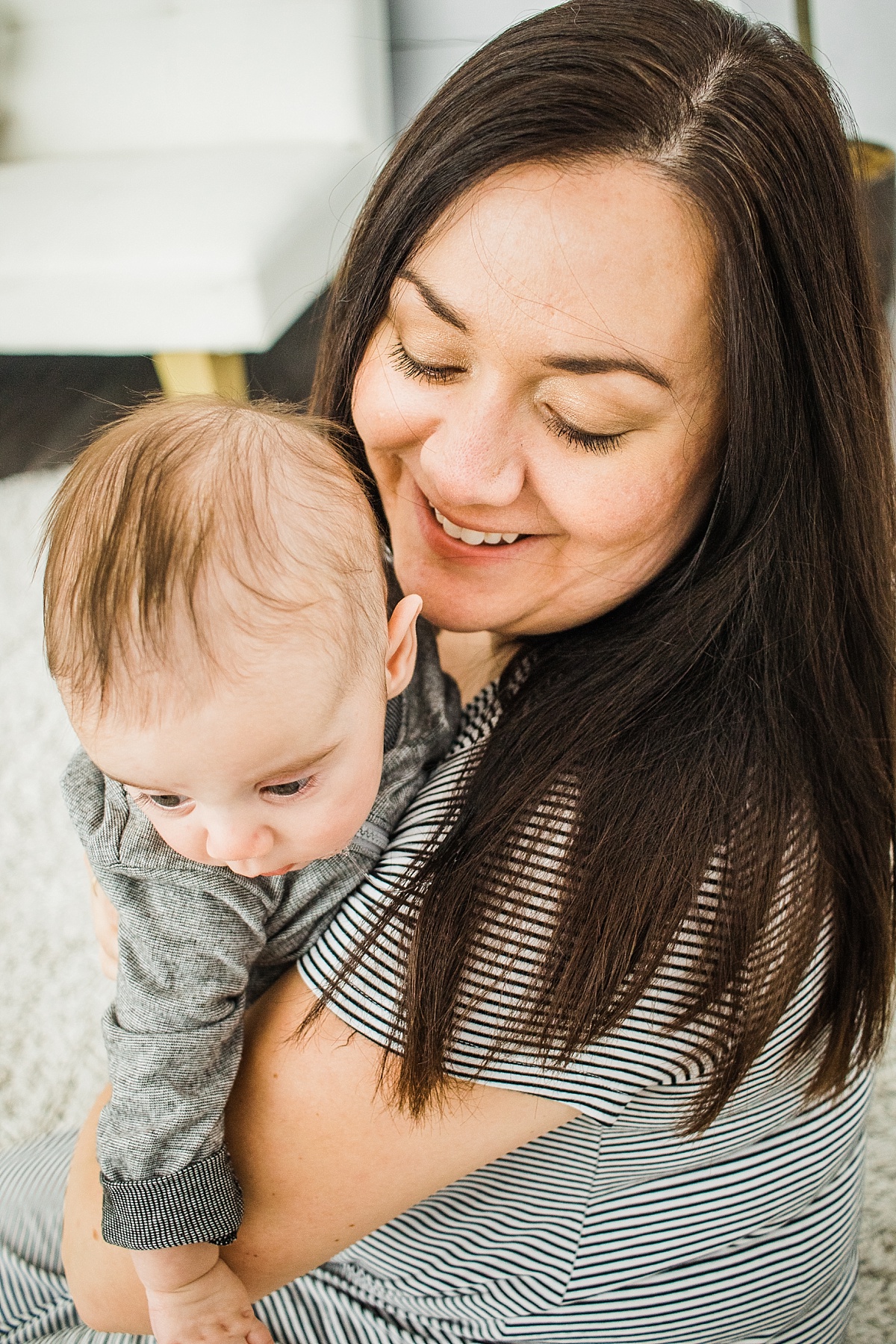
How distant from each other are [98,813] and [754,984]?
51 centimetres

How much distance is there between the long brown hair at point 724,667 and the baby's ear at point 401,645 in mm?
86

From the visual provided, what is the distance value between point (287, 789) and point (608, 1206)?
42 cm

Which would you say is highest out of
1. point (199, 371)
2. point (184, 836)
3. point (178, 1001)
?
point (184, 836)

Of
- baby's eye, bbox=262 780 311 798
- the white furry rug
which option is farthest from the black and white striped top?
the white furry rug

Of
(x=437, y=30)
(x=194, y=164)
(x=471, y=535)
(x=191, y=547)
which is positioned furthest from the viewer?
(x=437, y=30)

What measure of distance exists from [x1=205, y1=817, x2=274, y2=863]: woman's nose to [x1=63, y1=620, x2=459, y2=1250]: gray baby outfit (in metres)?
0.08

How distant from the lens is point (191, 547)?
2.23 feet

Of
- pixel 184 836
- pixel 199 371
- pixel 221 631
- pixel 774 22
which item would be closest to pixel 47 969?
pixel 184 836

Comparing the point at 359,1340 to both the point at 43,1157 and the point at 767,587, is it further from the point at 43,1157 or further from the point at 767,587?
the point at 767,587

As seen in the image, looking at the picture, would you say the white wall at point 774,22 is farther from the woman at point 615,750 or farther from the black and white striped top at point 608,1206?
the black and white striped top at point 608,1206

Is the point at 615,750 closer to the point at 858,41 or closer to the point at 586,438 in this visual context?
the point at 586,438

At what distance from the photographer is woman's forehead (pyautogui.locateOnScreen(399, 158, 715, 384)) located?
75cm

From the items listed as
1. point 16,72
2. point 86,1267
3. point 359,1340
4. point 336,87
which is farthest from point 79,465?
point 16,72

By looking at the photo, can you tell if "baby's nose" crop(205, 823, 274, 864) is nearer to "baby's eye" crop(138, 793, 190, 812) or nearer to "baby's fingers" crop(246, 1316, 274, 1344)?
"baby's eye" crop(138, 793, 190, 812)
